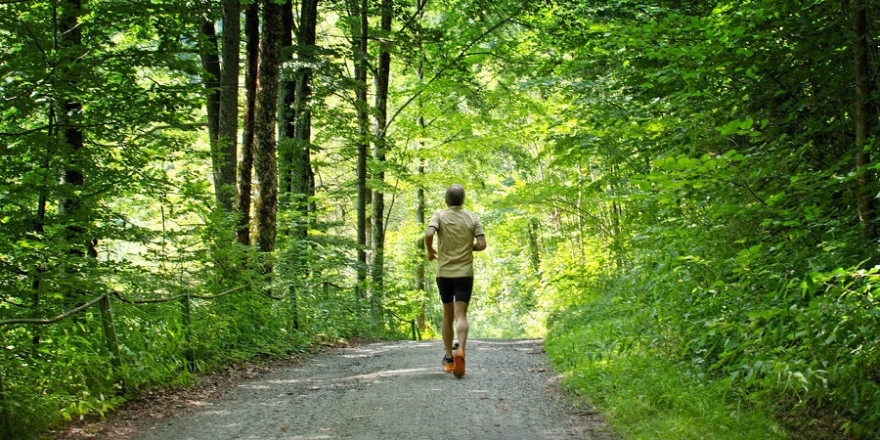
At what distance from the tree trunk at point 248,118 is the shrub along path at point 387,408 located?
3727 millimetres

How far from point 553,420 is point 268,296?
639 cm

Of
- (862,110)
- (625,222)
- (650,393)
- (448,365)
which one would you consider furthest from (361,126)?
(862,110)

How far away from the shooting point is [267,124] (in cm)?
1165

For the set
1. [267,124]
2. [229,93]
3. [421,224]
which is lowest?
[421,224]

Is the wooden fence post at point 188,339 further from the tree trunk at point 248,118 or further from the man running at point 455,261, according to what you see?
the tree trunk at point 248,118

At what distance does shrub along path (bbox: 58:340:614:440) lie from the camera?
5.34 metres

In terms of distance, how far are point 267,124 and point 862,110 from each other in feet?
30.4

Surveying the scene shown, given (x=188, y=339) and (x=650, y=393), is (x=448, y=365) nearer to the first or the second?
(x=650, y=393)

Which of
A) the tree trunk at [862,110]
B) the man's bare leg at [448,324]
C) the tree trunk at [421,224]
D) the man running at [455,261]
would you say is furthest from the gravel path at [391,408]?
the tree trunk at [421,224]

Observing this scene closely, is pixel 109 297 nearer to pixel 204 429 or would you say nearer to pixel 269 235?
pixel 204 429

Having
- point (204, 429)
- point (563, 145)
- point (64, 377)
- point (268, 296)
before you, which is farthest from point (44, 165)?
point (563, 145)

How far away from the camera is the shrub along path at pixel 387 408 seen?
17.5ft

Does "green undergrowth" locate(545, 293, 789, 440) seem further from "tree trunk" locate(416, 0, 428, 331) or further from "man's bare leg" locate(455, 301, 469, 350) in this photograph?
"tree trunk" locate(416, 0, 428, 331)

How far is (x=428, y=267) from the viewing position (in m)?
29.0
